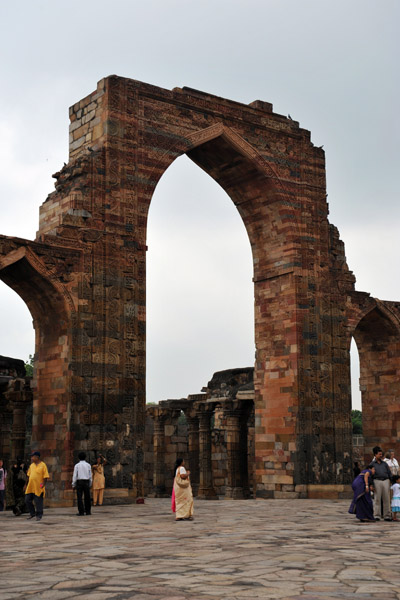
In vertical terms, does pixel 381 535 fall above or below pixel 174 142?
below

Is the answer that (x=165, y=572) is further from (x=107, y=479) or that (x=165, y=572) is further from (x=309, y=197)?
(x=309, y=197)

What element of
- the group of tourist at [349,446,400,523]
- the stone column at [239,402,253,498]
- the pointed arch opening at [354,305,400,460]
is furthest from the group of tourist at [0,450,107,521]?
the pointed arch opening at [354,305,400,460]

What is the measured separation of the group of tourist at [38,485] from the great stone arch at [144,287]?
0.49 metres

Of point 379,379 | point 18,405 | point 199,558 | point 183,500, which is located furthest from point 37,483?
point 379,379

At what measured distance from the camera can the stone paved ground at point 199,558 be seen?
16.0 feet

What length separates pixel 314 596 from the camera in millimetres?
4629

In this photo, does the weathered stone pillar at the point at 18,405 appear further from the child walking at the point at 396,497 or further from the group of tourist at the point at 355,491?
the child walking at the point at 396,497

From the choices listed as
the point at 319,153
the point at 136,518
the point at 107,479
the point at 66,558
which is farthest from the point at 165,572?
the point at 319,153

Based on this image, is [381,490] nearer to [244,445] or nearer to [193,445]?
[244,445]

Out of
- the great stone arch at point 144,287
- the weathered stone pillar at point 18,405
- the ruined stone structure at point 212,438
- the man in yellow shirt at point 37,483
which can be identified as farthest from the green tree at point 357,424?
the man in yellow shirt at point 37,483

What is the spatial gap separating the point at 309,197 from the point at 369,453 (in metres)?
6.99

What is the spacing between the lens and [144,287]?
14.7 metres

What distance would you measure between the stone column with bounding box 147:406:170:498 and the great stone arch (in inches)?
263

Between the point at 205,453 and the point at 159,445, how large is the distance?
80.5 inches
